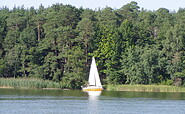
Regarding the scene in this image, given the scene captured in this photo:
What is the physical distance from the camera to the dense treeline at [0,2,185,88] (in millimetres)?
84000

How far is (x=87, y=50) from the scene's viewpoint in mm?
93688

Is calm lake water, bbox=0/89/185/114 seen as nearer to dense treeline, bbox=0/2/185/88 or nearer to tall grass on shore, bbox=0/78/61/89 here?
tall grass on shore, bbox=0/78/61/89

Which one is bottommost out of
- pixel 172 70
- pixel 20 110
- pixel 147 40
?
pixel 20 110

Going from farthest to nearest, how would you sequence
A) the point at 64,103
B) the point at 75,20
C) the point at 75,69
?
the point at 75,20 → the point at 75,69 → the point at 64,103

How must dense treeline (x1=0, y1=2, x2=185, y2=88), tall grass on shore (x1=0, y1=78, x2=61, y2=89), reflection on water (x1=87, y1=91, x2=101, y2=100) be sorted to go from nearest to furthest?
reflection on water (x1=87, y1=91, x2=101, y2=100) → tall grass on shore (x1=0, y1=78, x2=61, y2=89) → dense treeline (x1=0, y1=2, x2=185, y2=88)

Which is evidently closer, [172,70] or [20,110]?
[20,110]

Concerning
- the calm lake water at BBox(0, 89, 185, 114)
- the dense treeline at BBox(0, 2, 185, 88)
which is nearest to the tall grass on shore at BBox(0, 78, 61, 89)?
the dense treeline at BBox(0, 2, 185, 88)

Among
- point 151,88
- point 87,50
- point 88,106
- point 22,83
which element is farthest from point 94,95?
point 87,50

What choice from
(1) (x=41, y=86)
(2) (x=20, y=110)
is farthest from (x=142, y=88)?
(2) (x=20, y=110)

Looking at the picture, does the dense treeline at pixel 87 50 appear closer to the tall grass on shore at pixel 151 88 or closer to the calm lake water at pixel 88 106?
the tall grass on shore at pixel 151 88

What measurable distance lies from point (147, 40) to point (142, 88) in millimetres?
19042

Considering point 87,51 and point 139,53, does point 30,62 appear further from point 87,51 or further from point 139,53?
point 139,53

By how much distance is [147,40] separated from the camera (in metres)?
93.2

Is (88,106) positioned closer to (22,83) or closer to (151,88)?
(151,88)
